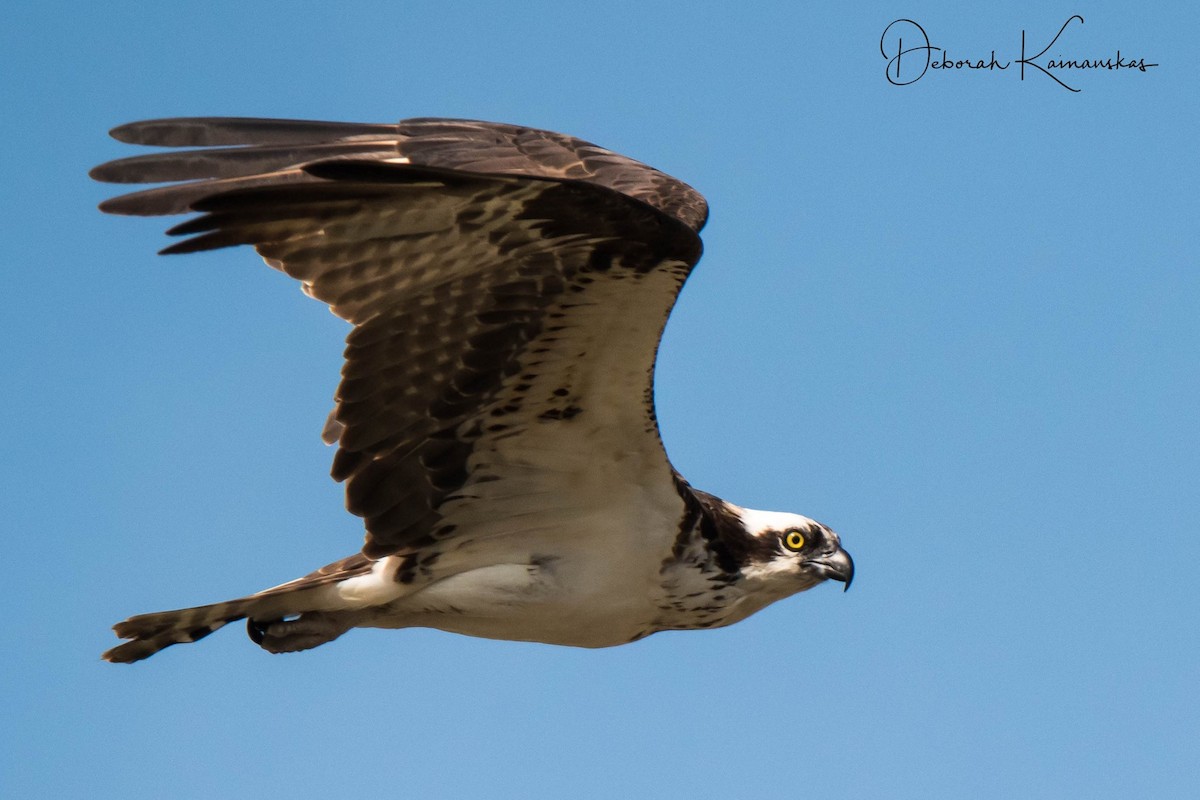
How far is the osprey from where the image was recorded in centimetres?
692

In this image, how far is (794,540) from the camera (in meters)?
8.77

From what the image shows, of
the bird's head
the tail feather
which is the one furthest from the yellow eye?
the tail feather

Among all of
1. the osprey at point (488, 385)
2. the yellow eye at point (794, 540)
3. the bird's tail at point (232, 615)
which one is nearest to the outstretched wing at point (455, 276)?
the osprey at point (488, 385)

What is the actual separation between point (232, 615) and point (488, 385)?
1.79 m

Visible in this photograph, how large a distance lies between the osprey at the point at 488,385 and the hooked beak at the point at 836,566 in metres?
0.02

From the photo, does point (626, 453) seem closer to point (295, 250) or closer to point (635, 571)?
point (635, 571)

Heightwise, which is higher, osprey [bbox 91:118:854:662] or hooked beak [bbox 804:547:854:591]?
osprey [bbox 91:118:854:662]

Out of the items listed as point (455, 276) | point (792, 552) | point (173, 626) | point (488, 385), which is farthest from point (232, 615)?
point (792, 552)

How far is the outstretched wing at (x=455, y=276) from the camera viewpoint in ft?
22.2

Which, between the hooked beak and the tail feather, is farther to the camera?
the hooked beak

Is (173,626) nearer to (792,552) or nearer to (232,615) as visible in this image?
(232,615)

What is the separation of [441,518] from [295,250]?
1.52 metres

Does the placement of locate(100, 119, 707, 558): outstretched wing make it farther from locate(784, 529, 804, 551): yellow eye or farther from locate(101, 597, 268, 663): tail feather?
locate(784, 529, 804, 551): yellow eye

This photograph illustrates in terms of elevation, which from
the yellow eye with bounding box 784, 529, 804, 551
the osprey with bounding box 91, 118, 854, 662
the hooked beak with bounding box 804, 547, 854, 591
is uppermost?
the osprey with bounding box 91, 118, 854, 662
